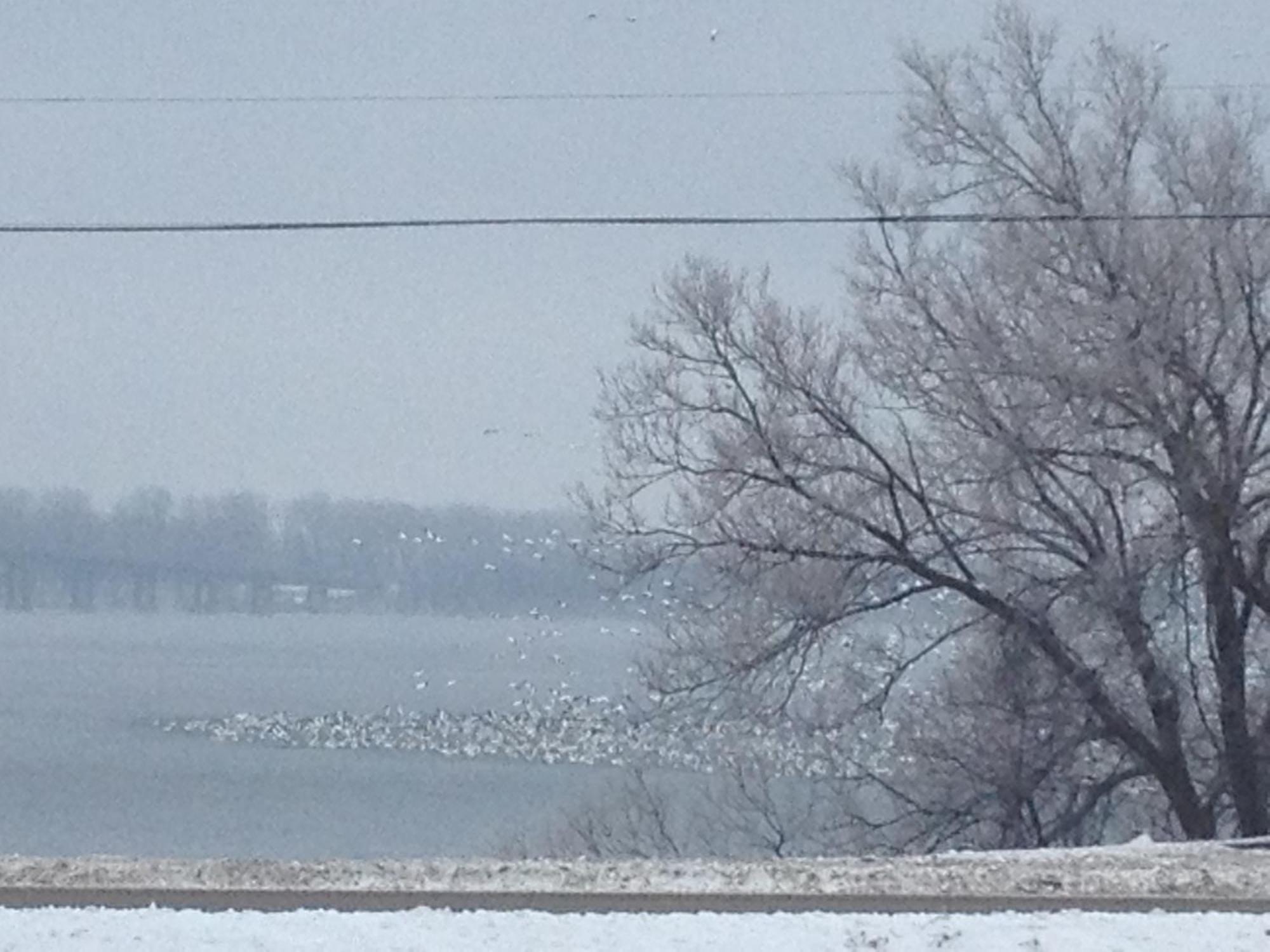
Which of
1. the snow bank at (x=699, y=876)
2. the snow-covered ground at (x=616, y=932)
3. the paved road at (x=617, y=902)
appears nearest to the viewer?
the snow-covered ground at (x=616, y=932)

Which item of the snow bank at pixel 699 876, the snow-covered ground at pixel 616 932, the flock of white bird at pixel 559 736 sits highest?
the flock of white bird at pixel 559 736

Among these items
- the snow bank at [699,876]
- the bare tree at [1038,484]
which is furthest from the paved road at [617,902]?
the bare tree at [1038,484]

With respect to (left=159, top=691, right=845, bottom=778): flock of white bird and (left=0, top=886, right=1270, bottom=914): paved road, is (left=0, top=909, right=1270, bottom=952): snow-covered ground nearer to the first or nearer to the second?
(left=0, top=886, right=1270, bottom=914): paved road

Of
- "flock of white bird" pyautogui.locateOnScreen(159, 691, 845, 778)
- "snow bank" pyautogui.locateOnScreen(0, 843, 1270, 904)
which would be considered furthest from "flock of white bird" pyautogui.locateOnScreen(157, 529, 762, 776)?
"snow bank" pyautogui.locateOnScreen(0, 843, 1270, 904)

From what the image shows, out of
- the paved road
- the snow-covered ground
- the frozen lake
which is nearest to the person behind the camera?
the snow-covered ground

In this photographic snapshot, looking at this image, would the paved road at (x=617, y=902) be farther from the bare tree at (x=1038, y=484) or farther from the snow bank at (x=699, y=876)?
the bare tree at (x=1038, y=484)

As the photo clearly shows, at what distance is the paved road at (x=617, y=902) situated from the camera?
30.1ft

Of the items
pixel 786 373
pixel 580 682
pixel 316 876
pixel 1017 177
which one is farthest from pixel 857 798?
pixel 316 876

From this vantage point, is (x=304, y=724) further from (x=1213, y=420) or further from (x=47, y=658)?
(x=1213, y=420)

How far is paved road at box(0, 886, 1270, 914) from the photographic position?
9.17 m

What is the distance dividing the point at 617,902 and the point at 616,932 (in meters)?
0.82

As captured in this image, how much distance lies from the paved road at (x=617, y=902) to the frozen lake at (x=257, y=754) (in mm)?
4726

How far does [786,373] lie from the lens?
2195 cm

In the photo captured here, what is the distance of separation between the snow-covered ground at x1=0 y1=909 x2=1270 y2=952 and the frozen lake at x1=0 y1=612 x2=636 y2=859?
5517mm
